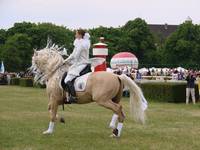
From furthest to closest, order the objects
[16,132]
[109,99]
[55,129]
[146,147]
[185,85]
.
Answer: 1. [185,85]
2. [55,129]
3. [16,132]
4. [109,99]
5. [146,147]

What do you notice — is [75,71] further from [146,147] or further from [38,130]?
[146,147]

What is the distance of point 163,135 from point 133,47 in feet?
315

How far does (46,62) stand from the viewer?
14.6m

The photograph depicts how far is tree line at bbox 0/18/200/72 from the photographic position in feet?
334

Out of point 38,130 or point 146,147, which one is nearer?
point 146,147

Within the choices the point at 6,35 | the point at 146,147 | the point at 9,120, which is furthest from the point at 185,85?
the point at 6,35

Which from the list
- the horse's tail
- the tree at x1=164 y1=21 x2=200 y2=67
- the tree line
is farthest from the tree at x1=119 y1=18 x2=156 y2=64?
the horse's tail

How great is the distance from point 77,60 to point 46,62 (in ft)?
3.60

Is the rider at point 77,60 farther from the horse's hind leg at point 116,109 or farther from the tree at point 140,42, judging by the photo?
the tree at point 140,42

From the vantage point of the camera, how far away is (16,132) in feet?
46.8

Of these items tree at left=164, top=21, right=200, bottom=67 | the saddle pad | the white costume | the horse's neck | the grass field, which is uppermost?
tree at left=164, top=21, right=200, bottom=67

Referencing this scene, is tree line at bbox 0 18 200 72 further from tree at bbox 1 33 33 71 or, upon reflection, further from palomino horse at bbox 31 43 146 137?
palomino horse at bbox 31 43 146 137

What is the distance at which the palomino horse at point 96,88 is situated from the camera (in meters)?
13.3

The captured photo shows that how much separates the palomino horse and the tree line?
83.3m
